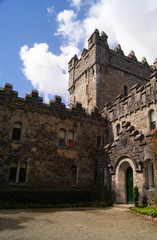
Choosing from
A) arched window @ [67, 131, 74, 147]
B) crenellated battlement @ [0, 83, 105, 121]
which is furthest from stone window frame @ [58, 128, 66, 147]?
crenellated battlement @ [0, 83, 105, 121]

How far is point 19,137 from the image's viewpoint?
16.1 m

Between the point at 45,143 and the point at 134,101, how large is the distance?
26.7 ft

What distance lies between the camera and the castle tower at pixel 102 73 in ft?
79.9

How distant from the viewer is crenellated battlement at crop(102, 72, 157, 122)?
48.9 ft

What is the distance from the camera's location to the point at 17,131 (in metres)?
16.0

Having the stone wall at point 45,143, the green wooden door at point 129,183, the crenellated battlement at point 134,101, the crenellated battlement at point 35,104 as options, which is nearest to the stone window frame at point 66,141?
the stone wall at point 45,143

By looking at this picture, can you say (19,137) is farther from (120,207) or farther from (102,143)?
(120,207)

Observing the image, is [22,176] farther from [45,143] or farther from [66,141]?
[66,141]

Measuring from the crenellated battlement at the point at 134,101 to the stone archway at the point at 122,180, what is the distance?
14.9 feet

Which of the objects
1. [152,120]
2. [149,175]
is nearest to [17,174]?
[149,175]

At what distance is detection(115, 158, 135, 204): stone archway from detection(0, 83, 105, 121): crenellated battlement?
6.32 metres

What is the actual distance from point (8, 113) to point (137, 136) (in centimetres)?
988

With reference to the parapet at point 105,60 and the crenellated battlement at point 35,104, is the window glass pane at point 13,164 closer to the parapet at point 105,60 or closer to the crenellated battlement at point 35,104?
the crenellated battlement at point 35,104

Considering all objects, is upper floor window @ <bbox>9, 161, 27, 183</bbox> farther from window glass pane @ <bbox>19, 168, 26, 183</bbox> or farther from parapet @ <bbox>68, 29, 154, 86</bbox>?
parapet @ <bbox>68, 29, 154, 86</bbox>
